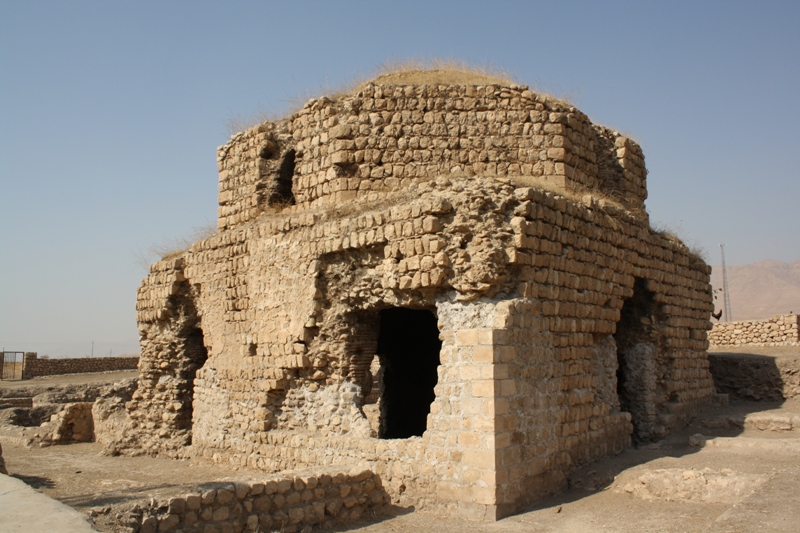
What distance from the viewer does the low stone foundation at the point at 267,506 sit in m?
6.14

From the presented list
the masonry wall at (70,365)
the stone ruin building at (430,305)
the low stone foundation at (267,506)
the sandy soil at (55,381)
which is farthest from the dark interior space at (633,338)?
the masonry wall at (70,365)

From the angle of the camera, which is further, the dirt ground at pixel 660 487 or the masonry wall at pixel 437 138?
the masonry wall at pixel 437 138

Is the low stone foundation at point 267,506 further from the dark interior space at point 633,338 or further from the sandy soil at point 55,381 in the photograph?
the sandy soil at point 55,381

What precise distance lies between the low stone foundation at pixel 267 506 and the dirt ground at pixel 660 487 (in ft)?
0.81

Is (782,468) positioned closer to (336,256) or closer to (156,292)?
(336,256)

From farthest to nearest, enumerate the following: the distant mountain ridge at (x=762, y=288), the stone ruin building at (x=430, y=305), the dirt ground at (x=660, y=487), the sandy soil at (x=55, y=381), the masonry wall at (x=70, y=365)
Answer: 1. the distant mountain ridge at (x=762, y=288)
2. the masonry wall at (x=70, y=365)
3. the sandy soil at (x=55, y=381)
4. the stone ruin building at (x=430, y=305)
5. the dirt ground at (x=660, y=487)

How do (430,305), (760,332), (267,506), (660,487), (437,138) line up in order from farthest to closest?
(760,332)
(437,138)
(430,305)
(660,487)
(267,506)

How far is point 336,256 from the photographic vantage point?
30.8 ft

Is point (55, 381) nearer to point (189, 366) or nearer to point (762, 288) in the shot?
point (189, 366)

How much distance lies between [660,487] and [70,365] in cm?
3005

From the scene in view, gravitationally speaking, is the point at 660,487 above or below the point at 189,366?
below

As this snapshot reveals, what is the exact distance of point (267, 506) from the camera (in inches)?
278

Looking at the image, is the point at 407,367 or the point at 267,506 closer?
the point at 267,506

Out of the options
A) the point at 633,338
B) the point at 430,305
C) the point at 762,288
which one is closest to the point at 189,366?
the point at 430,305
